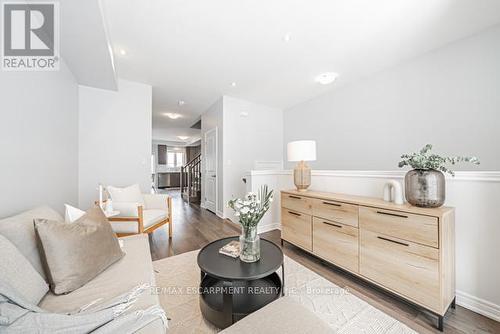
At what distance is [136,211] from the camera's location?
2.21 metres

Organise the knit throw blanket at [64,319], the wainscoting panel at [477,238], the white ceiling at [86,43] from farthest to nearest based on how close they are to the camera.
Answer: the white ceiling at [86,43], the wainscoting panel at [477,238], the knit throw blanket at [64,319]

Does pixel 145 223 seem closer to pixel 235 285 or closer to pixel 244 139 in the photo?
pixel 235 285

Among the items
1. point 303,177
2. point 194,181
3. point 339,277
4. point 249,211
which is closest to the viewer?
point 249,211

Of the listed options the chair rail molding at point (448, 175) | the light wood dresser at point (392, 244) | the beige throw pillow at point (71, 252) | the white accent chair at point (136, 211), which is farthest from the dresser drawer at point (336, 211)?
the white accent chair at point (136, 211)

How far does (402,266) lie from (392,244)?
165 millimetres

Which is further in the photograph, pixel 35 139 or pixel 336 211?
pixel 336 211

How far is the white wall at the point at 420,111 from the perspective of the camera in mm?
2180

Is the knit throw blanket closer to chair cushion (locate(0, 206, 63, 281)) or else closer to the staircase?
chair cushion (locate(0, 206, 63, 281))

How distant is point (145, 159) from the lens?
3.47 m

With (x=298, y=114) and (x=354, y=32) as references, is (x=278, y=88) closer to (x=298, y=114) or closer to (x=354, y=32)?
(x=298, y=114)

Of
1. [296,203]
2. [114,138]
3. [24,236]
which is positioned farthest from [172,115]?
[24,236]

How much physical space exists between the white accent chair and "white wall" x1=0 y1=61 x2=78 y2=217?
1.90 feet

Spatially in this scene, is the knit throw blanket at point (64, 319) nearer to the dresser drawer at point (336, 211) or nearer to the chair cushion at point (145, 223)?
the chair cushion at point (145, 223)

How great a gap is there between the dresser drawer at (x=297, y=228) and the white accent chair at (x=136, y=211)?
1.72m
